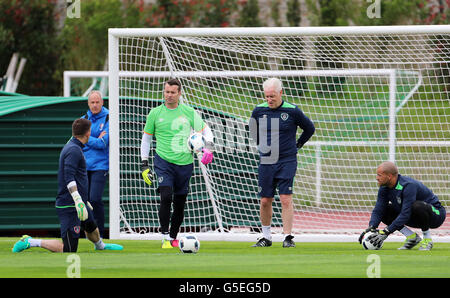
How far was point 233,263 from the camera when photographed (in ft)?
23.7

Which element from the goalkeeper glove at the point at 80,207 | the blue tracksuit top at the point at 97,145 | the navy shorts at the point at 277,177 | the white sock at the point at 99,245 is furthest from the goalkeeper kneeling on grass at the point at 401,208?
the blue tracksuit top at the point at 97,145

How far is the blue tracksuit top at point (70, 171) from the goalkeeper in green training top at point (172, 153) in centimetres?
90

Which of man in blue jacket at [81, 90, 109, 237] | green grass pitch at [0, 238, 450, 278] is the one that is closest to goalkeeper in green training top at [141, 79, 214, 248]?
green grass pitch at [0, 238, 450, 278]

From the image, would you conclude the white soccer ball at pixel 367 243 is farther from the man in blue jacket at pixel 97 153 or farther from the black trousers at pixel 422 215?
the man in blue jacket at pixel 97 153

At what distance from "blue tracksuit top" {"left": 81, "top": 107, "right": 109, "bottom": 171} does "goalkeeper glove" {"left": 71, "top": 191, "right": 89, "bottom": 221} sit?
78.8 inches

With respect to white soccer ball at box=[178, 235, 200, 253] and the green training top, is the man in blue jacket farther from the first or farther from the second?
white soccer ball at box=[178, 235, 200, 253]

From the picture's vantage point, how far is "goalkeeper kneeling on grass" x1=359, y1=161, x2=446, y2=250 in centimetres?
867

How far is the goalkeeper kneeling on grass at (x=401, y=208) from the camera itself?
867cm

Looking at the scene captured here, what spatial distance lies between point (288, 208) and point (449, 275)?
283 centimetres

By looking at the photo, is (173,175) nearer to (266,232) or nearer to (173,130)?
(173,130)

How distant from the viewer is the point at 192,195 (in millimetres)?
11406

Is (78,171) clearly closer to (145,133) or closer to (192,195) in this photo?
(145,133)

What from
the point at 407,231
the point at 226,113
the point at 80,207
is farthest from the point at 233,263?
the point at 226,113

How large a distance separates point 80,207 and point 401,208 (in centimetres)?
327
